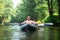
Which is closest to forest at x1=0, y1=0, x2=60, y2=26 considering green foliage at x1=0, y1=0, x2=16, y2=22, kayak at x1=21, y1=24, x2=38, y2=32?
green foliage at x1=0, y1=0, x2=16, y2=22

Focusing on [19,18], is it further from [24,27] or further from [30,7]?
[24,27]

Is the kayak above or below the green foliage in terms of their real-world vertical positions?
above

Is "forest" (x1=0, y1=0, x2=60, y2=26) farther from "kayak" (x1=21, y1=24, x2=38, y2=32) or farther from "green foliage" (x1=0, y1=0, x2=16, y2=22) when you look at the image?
"kayak" (x1=21, y1=24, x2=38, y2=32)

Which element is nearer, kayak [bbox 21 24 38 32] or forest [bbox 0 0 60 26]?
kayak [bbox 21 24 38 32]

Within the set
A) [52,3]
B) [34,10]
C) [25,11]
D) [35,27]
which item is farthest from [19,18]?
[35,27]

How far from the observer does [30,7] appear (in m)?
58.7

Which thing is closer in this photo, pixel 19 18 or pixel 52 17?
pixel 52 17

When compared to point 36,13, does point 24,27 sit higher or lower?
higher

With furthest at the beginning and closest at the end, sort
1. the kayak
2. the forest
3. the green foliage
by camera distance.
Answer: the green foliage → the forest → the kayak

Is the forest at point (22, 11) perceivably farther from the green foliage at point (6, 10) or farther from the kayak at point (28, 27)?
the kayak at point (28, 27)

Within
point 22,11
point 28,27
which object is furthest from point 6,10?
point 28,27

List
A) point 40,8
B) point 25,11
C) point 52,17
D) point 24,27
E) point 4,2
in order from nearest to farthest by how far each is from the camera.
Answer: point 24,27 < point 52,17 < point 40,8 < point 4,2 < point 25,11

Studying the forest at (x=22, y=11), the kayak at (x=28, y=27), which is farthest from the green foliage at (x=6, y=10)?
the kayak at (x=28, y=27)

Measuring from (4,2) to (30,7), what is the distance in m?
6.15
